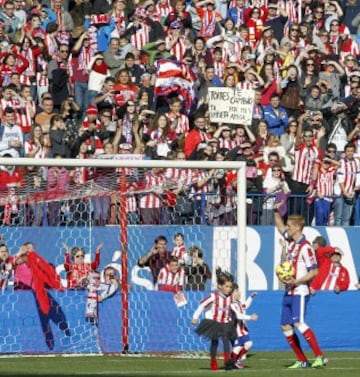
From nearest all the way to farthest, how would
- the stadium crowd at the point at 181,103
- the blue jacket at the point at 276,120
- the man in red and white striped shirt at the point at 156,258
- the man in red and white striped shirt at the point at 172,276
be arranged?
the man in red and white striped shirt at the point at 172,276 < the man in red and white striped shirt at the point at 156,258 < the stadium crowd at the point at 181,103 < the blue jacket at the point at 276,120

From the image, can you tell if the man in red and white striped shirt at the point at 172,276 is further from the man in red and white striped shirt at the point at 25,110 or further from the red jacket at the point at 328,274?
the man in red and white striped shirt at the point at 25,110

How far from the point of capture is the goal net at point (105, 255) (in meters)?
19.7

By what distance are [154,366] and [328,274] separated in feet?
18.2

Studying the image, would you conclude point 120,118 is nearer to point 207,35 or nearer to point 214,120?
point 214,120

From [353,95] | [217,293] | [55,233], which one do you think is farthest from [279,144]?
[217,293]

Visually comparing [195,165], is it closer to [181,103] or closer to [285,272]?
[285,272]

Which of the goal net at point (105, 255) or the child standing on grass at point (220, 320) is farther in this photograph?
the goal net at point (105, 255)

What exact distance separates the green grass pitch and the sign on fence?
13.6 feet

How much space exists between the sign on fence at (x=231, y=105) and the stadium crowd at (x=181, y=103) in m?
0.64

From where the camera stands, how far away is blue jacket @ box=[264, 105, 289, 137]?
2482 centimetres

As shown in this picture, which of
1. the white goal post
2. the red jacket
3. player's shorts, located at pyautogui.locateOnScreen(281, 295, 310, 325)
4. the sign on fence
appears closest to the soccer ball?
player's shorts, located at pyautogui.locateOnScreen(281, 295, 310, 325)

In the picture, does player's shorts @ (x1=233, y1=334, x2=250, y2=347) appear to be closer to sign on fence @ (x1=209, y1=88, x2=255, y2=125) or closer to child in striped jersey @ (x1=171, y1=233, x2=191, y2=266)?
child in striped jersey @ (x1=171, y1=233, x2=191, y2=266)

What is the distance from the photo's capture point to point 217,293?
17.1 m

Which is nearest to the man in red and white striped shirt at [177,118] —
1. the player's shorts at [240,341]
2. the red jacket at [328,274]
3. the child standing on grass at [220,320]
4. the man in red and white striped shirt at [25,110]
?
the man in red and white striped shirt at [25,110]
